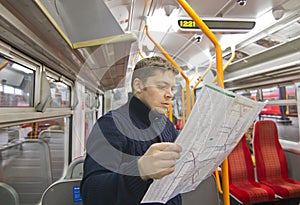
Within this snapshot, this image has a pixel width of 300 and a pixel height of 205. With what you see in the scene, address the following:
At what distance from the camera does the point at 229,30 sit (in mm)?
1560

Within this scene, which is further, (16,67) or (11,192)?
(11,192)

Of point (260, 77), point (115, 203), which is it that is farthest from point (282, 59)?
point (115, 203)

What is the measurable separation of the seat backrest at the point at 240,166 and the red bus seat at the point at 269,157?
0.64ft

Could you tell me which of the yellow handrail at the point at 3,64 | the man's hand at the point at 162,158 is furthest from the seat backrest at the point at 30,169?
the man's hand at the point at 162,158

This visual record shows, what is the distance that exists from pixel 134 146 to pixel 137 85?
0.21 m

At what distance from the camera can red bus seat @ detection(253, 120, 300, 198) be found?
2697 mm

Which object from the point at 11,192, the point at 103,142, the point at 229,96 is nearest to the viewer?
the point at 229,96

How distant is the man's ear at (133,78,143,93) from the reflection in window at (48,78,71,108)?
37.8 inches

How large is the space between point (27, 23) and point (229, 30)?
143cm

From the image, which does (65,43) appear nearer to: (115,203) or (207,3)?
(115,203)

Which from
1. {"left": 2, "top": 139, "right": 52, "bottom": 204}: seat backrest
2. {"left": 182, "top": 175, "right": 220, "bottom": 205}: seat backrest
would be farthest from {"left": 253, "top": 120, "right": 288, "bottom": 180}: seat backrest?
{"left": 2, "top": 139, "right": 52, "bottom": 204}: seat backrest

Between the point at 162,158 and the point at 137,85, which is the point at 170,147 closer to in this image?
the point at 162,158

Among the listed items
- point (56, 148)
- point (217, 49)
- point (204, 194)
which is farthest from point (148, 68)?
point (56, 148)

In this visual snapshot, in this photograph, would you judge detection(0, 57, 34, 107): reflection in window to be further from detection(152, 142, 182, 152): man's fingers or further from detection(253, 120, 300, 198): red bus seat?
detection(253, 120, 300, 198): red bus seat
